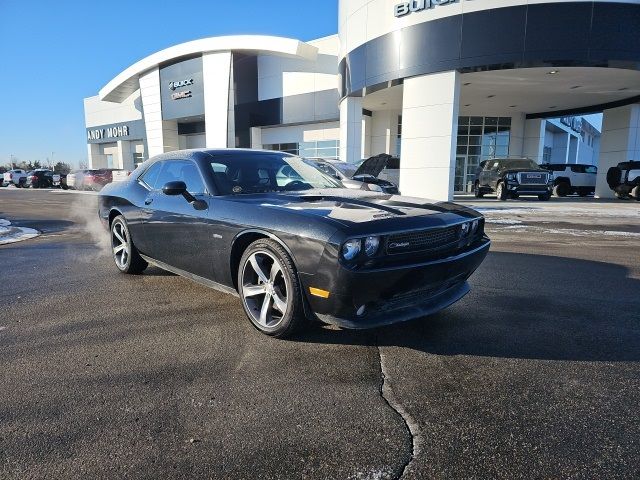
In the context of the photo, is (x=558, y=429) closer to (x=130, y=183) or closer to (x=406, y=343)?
(x=406, y=343)

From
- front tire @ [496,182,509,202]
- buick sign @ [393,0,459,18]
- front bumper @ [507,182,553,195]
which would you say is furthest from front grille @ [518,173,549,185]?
buick sign @ [393,0,459,18]

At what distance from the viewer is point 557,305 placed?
403 centimetres

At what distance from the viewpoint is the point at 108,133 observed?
4616 centimetres

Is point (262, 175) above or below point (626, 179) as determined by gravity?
above

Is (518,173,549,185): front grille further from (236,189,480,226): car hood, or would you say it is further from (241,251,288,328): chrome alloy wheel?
(241,251,288,328): chrome alloy wheel

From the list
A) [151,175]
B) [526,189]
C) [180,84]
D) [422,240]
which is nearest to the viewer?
[422,240]

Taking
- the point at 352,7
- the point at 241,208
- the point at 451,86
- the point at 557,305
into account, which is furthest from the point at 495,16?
the point at 241,208

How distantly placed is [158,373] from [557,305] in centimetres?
356

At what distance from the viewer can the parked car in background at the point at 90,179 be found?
27266 mm

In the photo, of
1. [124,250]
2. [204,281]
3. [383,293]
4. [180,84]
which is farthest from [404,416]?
[180,84]

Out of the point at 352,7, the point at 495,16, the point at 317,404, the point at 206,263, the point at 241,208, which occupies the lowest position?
the point at 317,404

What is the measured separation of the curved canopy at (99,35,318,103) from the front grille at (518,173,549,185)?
15.2 m

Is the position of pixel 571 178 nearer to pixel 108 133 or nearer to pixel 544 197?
pixel 544 197

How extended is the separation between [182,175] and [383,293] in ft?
8.22
